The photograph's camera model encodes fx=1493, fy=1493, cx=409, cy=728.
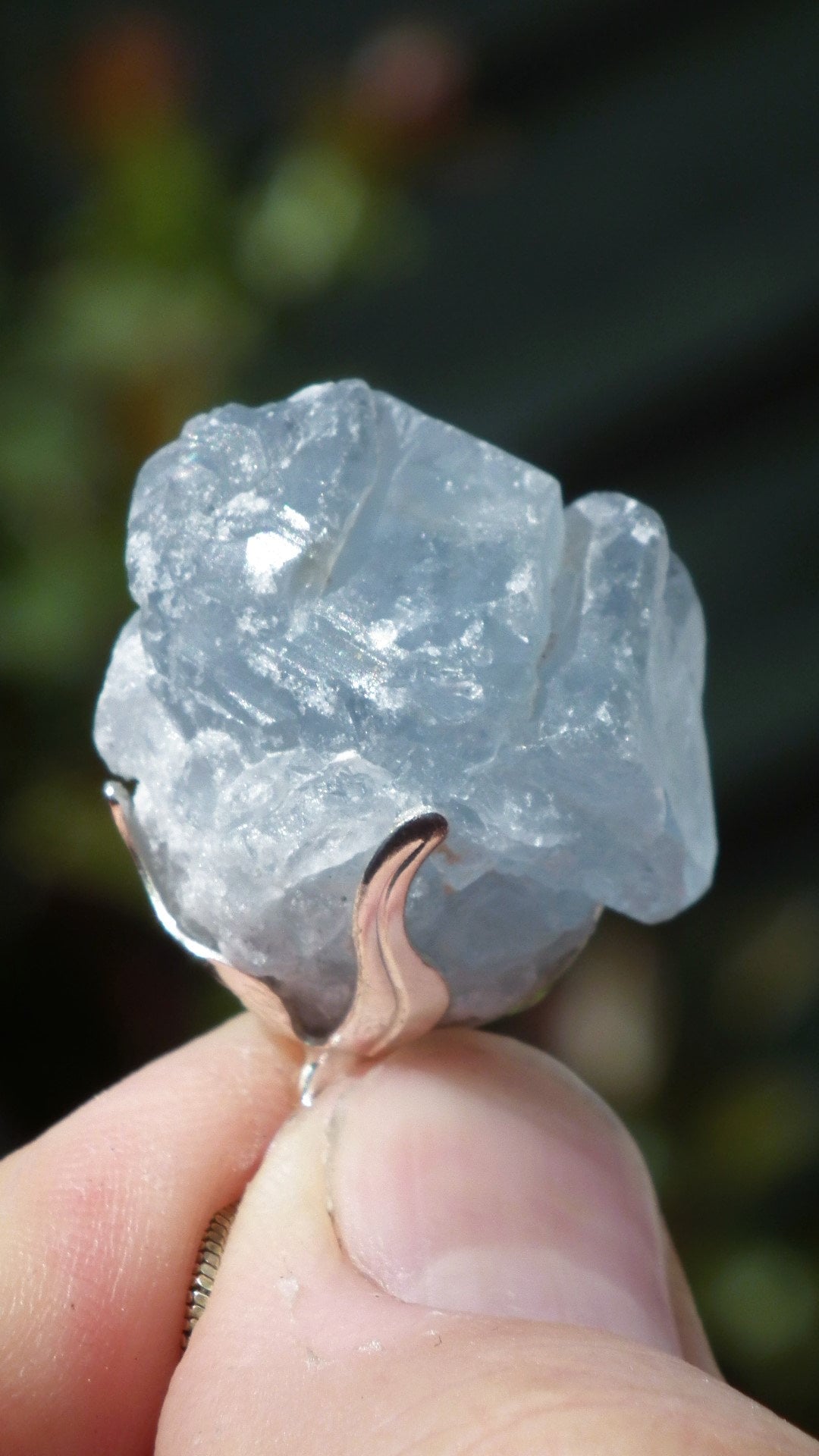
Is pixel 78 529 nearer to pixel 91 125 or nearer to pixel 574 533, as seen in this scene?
pixel 91 125

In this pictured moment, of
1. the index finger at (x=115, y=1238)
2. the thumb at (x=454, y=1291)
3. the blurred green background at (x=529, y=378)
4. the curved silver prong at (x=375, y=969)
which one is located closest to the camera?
the thumb at (x=454, y=1291)

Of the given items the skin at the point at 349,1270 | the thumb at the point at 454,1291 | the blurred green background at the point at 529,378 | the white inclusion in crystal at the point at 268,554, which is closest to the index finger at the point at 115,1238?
the skin at the point at 349,1270

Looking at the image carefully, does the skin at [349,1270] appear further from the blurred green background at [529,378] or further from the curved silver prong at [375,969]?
the blurred green background at [529,378]

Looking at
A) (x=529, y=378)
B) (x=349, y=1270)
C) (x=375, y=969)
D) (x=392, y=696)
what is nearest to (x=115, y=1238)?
(x=349, y=1270)

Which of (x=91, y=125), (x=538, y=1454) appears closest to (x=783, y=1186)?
(x=538, y=1454)

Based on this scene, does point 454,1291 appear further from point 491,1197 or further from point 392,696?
point 392,696

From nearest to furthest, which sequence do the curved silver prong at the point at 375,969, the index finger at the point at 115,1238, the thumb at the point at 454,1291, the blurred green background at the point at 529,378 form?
the thumb at the point at 454,1291, the curved silver prong at the point at 375,969, the index finger at the point at 115,1238, the blurred green background at the point at 529,378

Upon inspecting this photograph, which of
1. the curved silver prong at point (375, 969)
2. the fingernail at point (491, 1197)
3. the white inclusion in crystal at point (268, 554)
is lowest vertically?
the fingernail at point (491, 1197)

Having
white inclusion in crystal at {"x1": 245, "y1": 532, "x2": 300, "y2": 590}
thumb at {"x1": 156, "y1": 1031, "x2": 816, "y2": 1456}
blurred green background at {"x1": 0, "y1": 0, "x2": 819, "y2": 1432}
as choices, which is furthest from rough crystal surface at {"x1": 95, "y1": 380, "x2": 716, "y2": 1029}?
blurred green background at {"x1": 0, "y1": 0, "x2": 819, "y2": 1432}
